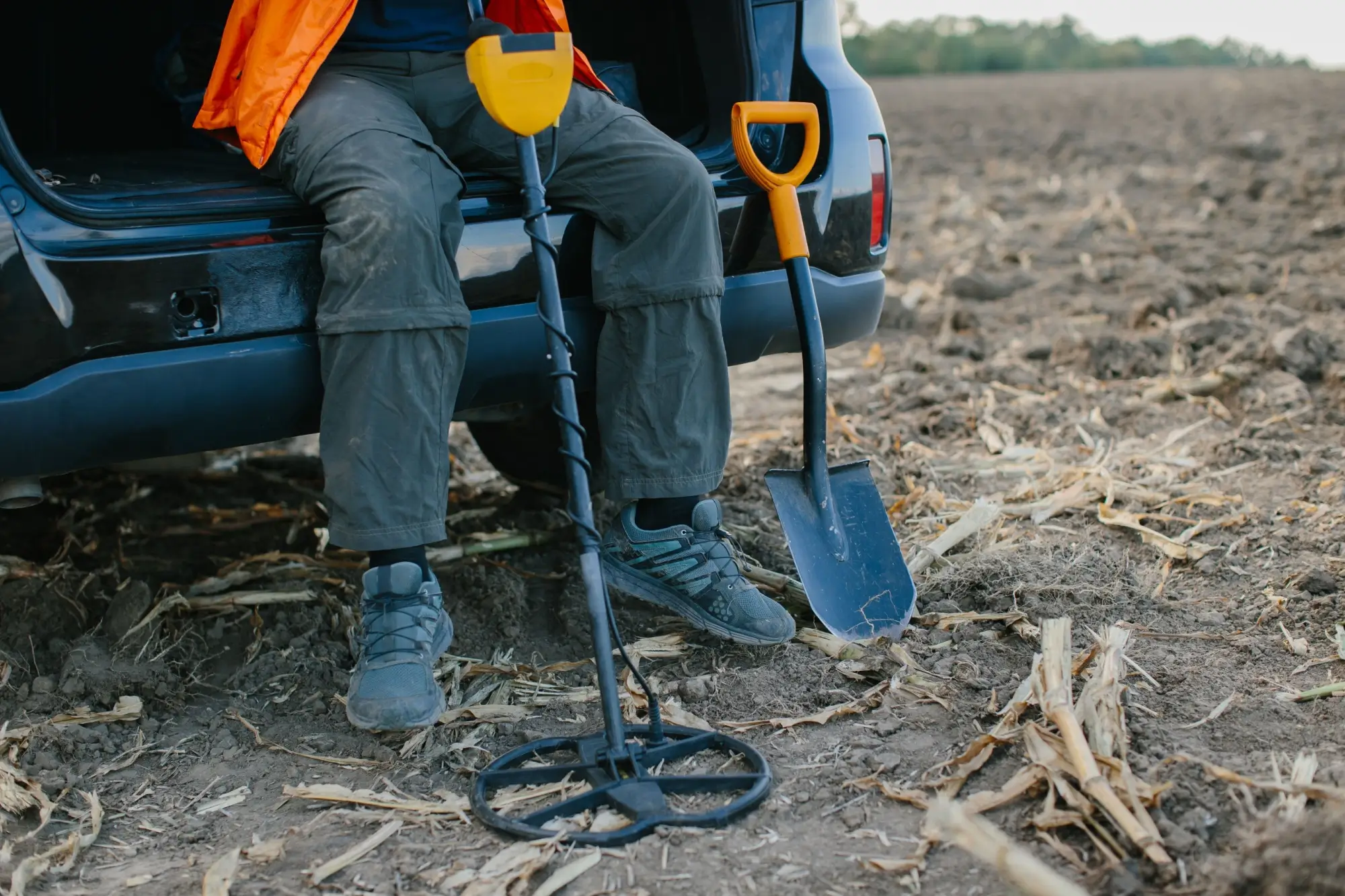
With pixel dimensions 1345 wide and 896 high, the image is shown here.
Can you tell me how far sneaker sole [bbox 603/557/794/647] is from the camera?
268 centimetres

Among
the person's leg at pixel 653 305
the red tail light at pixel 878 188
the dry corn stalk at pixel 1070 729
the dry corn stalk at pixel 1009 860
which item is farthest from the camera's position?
the red tail light at pixel 878 188

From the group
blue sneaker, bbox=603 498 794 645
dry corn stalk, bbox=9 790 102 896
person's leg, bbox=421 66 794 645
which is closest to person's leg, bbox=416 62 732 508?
person's leg, bbox=421 66 794 645

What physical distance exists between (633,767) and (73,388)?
3.70ft

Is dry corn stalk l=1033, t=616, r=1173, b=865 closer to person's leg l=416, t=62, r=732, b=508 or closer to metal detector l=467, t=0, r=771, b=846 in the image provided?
metal detector l=467, t=0, r=771, b=846

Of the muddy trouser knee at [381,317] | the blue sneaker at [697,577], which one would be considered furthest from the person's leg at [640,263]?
the muddy trouser knee at [381,317]

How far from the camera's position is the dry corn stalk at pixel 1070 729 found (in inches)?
72.6

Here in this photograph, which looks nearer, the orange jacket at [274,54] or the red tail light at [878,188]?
the orange jacket at [274,54]

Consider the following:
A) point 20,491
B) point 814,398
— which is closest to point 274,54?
point 20,491

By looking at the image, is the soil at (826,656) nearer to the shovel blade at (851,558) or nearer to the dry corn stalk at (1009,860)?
the shovel blade at (851,558)

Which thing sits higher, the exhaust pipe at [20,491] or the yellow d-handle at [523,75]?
the yellow d-handle at [523,75]

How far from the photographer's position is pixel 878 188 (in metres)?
3.02

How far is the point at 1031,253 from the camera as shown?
286 inches

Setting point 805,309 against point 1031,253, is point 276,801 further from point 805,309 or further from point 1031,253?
point 1031,253

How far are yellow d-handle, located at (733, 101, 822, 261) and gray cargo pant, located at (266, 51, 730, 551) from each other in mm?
156
